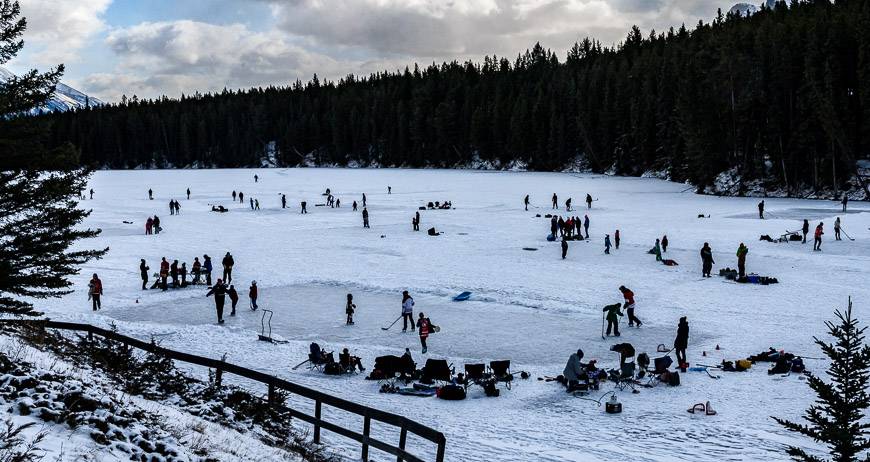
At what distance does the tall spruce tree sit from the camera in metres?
11.0

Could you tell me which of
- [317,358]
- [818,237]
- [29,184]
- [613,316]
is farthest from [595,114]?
[29,184]

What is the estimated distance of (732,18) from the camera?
97.9m

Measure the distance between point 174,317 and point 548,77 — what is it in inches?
4779

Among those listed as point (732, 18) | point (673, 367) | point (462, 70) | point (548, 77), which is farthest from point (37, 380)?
point (462, 70)

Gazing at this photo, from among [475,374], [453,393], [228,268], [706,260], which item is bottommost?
[453,393]

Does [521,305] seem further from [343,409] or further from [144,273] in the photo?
[144,273]

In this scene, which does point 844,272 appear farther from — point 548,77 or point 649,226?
point 548,77

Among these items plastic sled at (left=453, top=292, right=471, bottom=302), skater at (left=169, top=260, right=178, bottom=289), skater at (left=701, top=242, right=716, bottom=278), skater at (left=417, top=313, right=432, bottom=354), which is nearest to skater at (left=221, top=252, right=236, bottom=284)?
skater at (left=169, top=260, right=178, bottom=289)

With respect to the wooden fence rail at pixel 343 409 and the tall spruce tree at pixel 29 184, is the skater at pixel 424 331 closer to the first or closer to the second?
Answer: the wooden fence rail at pixel 343 409

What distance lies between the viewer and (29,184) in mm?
11297

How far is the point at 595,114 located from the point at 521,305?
92346mm

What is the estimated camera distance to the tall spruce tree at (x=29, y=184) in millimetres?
10969

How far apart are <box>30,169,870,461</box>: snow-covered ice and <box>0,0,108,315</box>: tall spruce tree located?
233 inches

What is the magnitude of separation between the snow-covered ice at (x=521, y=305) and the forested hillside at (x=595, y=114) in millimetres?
8638
